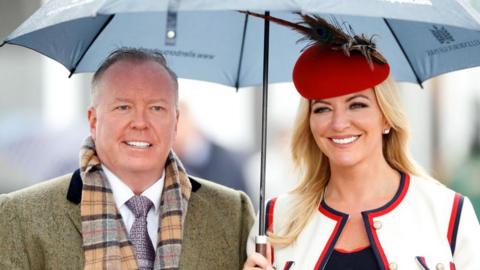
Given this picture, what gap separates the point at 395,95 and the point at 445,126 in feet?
17.5

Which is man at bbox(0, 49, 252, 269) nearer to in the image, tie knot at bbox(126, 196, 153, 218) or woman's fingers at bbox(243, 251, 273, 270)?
tie knot at bbox(126, 196, 153, 218)

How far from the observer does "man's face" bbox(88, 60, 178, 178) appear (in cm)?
399

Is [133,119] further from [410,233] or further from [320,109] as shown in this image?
[410,233]

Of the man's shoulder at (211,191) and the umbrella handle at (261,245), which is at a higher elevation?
the man's shoulder at (211,191)

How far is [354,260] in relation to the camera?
3.85m

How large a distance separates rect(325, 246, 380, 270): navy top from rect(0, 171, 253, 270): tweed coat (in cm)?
48

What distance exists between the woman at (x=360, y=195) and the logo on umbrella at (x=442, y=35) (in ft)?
0.96

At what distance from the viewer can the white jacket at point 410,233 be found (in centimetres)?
375

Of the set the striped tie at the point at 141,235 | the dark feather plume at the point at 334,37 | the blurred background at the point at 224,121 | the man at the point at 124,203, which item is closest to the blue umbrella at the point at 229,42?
the dark feather plume at the point at 334,37

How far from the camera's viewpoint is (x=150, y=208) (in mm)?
4094

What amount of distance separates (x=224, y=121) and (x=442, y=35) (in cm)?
479

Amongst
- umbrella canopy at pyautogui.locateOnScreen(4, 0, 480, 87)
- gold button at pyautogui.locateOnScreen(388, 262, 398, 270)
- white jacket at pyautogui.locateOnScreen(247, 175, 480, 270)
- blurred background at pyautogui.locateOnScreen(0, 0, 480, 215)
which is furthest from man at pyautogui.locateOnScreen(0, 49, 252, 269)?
blurred background at pyautogui.locateOnScreen(0, 0, 480, 215)

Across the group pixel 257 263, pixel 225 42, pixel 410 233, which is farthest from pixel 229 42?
pixel 410 233

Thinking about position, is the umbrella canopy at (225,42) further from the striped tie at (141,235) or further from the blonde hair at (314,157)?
the striped tie at (141,235)
